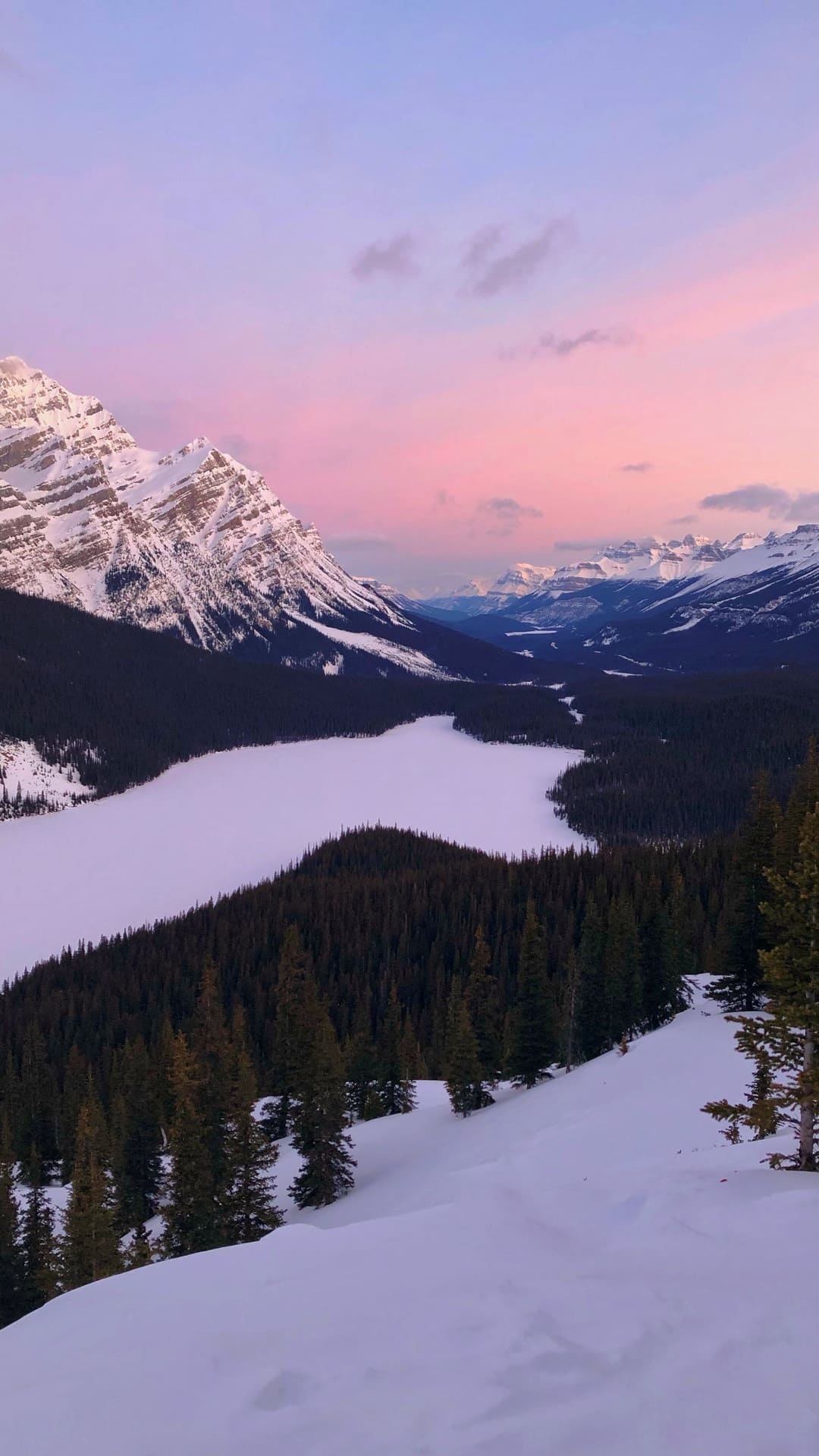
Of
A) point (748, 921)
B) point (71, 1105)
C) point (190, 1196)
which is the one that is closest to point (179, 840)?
point (71, 1105)

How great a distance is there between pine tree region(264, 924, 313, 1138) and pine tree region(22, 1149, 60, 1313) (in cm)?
1268

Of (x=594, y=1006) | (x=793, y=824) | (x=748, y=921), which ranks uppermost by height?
(x=793, y=824)

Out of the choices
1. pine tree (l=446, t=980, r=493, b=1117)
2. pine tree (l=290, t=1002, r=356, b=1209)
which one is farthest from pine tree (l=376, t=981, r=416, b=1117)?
pine tree (l=290, t=1002, r=356, b=1209)

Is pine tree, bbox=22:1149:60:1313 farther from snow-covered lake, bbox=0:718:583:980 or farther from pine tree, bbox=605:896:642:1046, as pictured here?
snow-covered lake, bbox=0:718:583:980

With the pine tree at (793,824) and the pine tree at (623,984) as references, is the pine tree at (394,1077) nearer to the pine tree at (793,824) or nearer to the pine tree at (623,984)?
the pine tree at (623,984)

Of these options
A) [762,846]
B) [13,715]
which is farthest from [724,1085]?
[13,715]

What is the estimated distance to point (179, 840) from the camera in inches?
6142

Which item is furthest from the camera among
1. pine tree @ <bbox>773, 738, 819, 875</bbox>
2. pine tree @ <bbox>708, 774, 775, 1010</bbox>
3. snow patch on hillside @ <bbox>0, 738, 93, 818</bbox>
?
snow patch on hillside @ <bbox>0, 738, 93, 818</bbox>

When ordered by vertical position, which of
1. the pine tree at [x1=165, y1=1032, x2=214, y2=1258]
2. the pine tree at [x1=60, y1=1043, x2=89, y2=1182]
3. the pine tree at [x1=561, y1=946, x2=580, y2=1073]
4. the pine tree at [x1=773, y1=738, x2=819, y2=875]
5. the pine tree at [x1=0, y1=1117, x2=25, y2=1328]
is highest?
the pine tree at [x1=773, y1=738, x2=819, y2=875]

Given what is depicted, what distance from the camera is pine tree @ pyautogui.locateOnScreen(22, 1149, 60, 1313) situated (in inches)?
1286

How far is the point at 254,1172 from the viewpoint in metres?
33.4

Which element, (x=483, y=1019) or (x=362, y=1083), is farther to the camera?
(x=362, y=1083)

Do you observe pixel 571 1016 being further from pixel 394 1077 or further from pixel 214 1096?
pixel 214 1096

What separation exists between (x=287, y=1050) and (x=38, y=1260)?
53.4 feet
